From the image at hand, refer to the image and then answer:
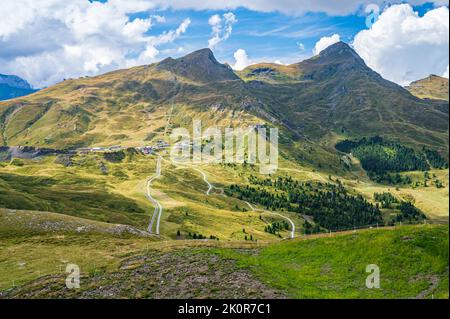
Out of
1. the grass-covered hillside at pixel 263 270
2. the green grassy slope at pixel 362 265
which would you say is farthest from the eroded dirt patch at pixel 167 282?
the green grassy slope at pixel 362 265

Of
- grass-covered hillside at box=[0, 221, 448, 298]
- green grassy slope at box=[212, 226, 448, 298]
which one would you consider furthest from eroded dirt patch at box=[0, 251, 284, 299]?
green grassy slope at box=[212, 226, 448, 298]

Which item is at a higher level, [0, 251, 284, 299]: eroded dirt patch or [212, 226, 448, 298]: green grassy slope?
[212, 226, 448, 298]: green grassy slope

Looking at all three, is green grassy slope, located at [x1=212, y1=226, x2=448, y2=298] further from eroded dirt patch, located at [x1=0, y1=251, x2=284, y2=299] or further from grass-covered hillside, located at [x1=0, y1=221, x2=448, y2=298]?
eroded dirt patch, located at [x1=0, y1=251, x2=284, y2=299]

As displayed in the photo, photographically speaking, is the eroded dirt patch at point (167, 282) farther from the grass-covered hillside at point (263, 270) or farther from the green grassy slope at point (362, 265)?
the green grassy slope at point (362, 265)

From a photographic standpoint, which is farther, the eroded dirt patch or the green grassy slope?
the eroded dirt patch

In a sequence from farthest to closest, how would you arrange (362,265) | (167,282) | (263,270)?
(263,270) < (167,282) < (362,265)

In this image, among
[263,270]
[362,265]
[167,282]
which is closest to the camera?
[362,265]

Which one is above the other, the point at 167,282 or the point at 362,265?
the point at 362,265

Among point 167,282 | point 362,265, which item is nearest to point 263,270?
point 362,265

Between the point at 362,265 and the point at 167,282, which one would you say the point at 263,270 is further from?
the point at 167,282
